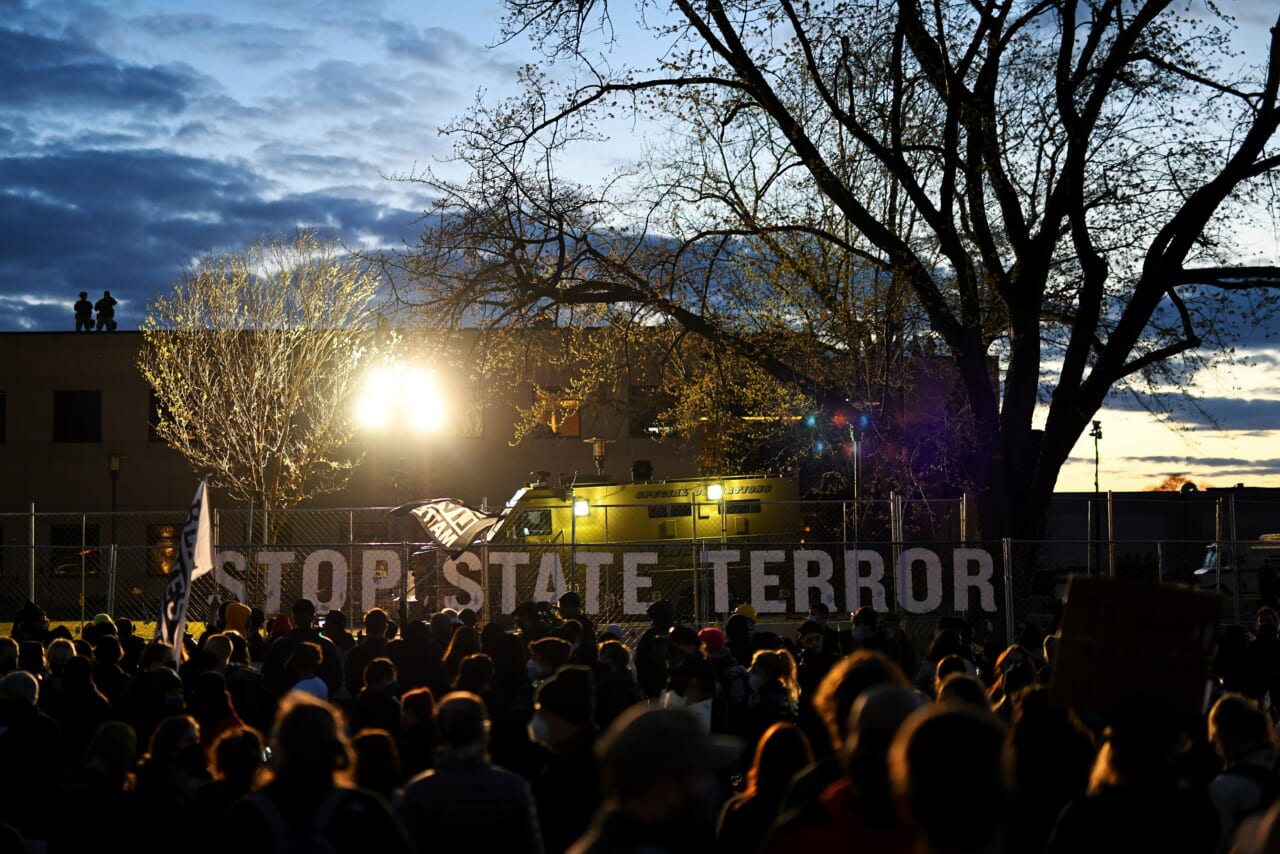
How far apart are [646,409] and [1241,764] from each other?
105 ft

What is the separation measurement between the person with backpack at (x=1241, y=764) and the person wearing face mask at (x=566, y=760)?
2.49 m

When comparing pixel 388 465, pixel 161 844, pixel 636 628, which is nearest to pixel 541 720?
pixel 161 844

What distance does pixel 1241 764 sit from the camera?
5984 mm

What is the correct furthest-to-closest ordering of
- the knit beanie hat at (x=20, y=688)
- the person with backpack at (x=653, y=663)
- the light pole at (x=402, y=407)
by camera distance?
the light pole at (x=402, y=407)
the person with backpack at (x=653, y=663)
the knit beanie hat at (x=20, y=688)

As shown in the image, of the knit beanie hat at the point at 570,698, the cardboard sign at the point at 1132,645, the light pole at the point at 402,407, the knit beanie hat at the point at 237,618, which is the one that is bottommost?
the knit beanie hat at the point at 237,618

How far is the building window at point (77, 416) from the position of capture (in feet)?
158

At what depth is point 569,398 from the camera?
27297 millimetres

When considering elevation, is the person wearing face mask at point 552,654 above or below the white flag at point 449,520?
below

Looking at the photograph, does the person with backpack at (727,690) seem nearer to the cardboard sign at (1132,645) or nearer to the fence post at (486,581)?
the cardboard sign at (1132,645)

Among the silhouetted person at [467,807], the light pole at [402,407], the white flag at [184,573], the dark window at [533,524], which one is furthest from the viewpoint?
the dark window at [533,524]

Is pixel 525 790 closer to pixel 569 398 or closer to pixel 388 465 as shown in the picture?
pixel 569 398

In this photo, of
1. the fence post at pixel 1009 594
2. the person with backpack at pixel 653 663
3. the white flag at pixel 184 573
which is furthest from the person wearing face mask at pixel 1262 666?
the white flag at pixel 184 573

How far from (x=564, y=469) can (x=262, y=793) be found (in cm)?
4260

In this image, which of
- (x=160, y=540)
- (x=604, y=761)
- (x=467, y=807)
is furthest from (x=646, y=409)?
(x=604, y=761)
